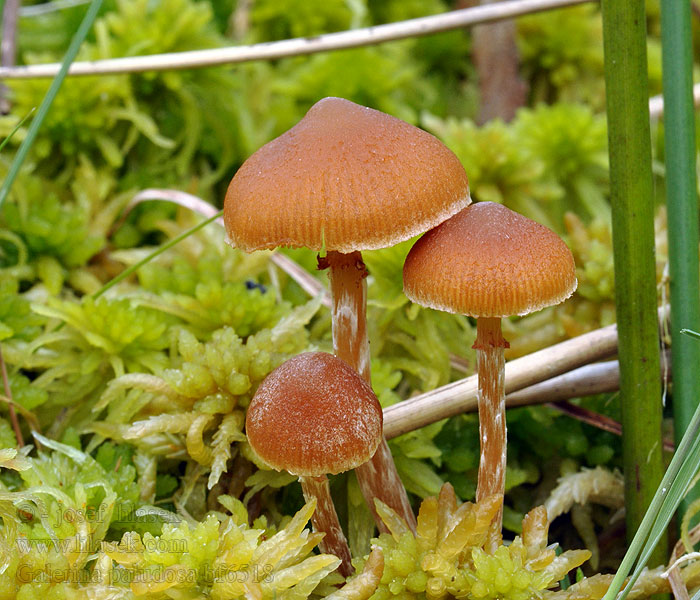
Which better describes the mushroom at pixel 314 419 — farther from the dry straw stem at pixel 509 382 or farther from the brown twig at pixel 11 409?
the brown twig at pixel 11 409

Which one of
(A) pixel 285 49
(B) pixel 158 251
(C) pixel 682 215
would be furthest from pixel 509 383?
(A) pixel 285 49

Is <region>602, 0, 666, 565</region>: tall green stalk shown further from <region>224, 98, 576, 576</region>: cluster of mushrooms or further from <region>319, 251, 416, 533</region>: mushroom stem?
<region>319, 251, 416, 533</region>: mushroom stem

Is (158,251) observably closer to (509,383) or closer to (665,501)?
(509,383)

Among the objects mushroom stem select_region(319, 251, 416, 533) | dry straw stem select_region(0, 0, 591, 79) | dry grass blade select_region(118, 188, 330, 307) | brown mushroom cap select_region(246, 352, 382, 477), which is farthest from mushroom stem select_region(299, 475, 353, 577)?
dry straw stem select_region(0, 0, 591, 79)

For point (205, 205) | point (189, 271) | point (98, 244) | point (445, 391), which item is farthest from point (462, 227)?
point (98, 244)

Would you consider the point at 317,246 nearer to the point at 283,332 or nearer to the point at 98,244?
the point at 283,332

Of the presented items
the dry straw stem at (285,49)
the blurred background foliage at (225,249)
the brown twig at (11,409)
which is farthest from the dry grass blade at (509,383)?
the dry straw stem at (285,49)
